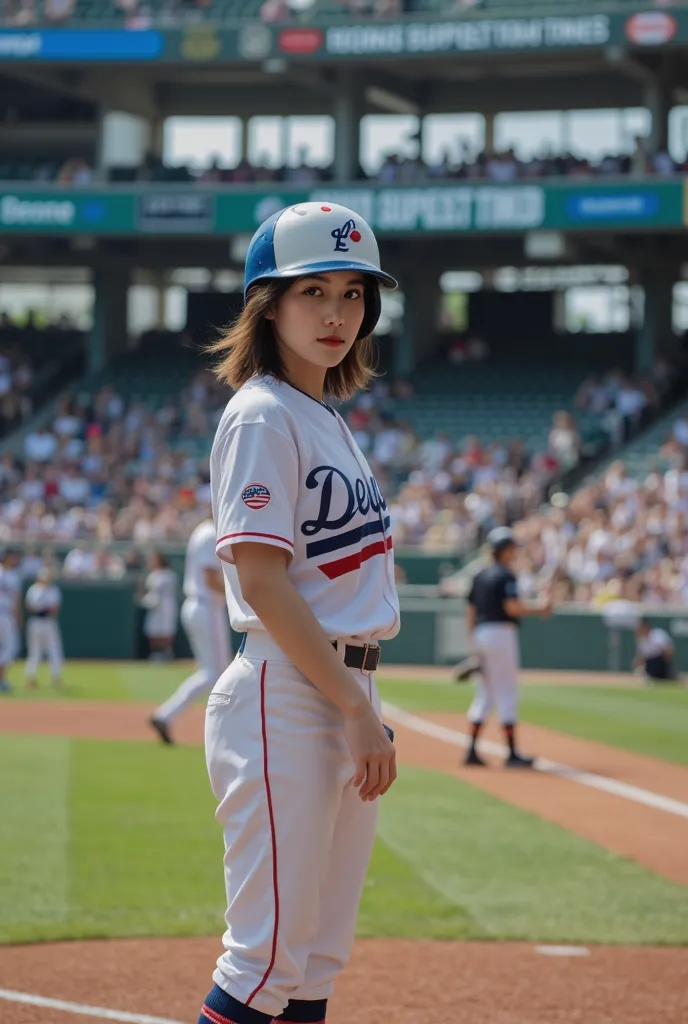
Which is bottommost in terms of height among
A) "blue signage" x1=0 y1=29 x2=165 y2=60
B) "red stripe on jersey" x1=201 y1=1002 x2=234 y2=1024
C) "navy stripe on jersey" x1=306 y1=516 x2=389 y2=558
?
"red stripe on jersey" x1=201 y1=1002 x2=234 y2=1024

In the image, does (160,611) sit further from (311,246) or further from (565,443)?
(311,246)

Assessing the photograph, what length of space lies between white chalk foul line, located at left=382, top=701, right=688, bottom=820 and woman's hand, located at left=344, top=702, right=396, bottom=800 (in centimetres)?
706

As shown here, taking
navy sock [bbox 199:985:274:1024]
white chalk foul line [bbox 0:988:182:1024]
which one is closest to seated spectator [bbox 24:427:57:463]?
white chalk foul line [bbox 0:988:182:1024]

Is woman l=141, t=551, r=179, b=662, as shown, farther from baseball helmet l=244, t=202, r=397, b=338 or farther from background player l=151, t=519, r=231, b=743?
baseball helmet l=244, t=202, r=397, b=338

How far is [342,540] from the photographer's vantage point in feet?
11.5

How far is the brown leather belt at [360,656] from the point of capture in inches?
138

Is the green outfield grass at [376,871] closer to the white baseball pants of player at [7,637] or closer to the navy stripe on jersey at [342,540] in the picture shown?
the navy stripe on jersey at [342,540]

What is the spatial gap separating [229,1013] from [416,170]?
31.2m

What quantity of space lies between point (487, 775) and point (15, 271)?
110 feet

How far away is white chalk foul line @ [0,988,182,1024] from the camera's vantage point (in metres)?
5.03

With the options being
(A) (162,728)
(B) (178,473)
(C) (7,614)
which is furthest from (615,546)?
(A) (162,728)

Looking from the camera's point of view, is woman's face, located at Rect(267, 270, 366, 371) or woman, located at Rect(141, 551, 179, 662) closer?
woman's face, located at Rect(267, 270, 366, 371)

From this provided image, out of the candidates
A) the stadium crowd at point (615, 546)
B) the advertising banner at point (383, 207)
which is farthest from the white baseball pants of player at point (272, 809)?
the advertising banner at point (383, 207)

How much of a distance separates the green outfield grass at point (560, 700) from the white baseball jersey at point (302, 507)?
9.92m
